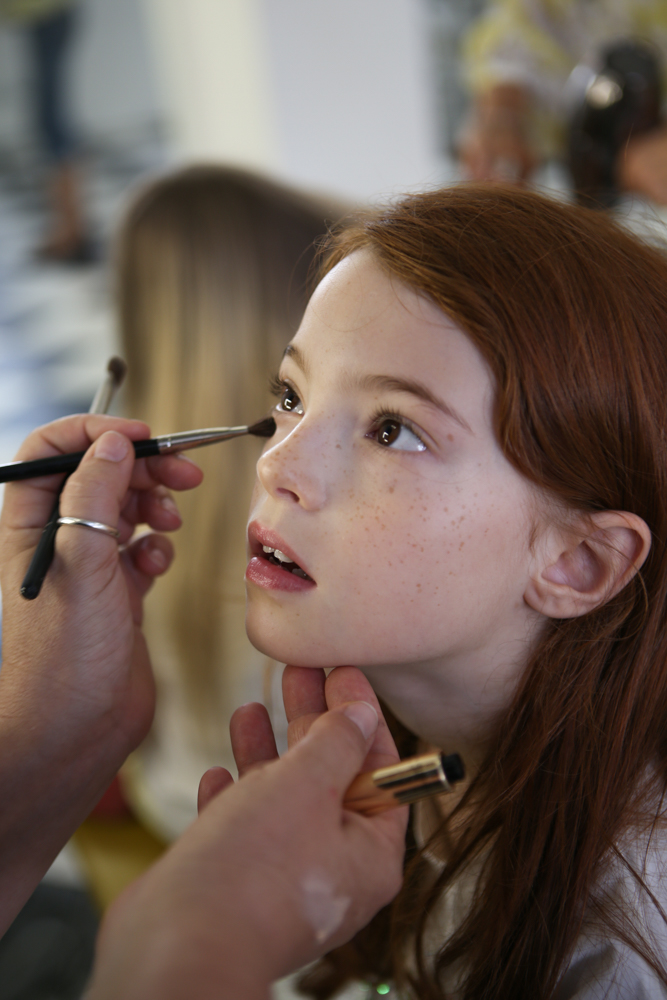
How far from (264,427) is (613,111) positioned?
114cm

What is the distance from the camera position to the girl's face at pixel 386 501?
692mm

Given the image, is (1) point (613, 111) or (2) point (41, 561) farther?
(1) point (613, 111)

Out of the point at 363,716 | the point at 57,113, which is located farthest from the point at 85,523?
the point at 57,113

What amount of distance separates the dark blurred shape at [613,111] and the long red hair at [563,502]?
2.75 ft

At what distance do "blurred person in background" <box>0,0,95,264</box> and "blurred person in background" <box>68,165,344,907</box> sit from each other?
11.7ft

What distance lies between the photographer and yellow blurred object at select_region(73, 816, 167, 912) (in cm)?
122

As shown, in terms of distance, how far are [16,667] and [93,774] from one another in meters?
0.13

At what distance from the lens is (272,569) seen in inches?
28.9

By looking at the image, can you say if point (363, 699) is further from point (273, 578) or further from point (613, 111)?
point (613, 111)

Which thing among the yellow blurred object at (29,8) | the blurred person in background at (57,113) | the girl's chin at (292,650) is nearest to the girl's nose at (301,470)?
the girl's chin at (292,650)

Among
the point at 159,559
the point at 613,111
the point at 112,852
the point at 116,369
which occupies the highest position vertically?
the point at 613,111

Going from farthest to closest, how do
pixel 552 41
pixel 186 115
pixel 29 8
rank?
pixel 29 8 < pixel 186 115 < pixel 552 41

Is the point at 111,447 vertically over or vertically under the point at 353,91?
under

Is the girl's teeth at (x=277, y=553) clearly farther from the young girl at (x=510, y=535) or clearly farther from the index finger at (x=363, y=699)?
the index finger at (x=363, y=699)
